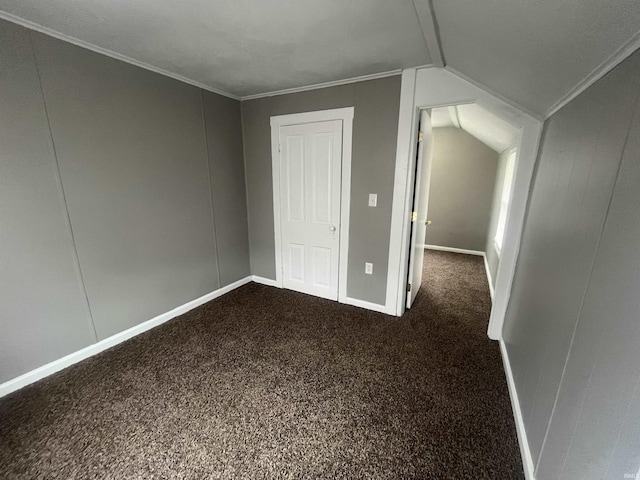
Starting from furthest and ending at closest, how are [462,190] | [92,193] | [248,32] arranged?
1. [462,190]
2. [92,193]
3. [248,32]

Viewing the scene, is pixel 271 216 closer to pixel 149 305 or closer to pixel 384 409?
pixel 149 305

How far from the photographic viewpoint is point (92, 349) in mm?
2082

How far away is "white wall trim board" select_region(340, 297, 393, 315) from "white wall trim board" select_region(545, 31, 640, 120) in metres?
2.11

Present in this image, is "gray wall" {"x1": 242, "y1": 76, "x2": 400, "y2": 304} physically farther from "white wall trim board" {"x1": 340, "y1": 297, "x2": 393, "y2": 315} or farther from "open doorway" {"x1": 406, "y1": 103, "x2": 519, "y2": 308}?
"open doorway" {"x1": 406, "y1": 103, "x2": 519, "y2": 308}

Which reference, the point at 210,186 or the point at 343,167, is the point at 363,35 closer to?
Result: the point at 343,167

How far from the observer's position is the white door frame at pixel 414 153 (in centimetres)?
201

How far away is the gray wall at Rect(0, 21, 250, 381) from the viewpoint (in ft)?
5.42

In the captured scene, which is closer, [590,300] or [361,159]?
[590,300]

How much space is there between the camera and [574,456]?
0.88 metres

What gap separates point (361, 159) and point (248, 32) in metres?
1.36

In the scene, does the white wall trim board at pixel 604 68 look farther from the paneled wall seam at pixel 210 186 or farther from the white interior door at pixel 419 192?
the paneled wall seam at pixel 210 186

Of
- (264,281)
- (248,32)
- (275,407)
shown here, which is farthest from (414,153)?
(264,281)

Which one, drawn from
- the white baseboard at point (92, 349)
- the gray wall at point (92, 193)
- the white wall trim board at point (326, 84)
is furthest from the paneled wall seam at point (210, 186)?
the white wall trim board at point (326, 84)

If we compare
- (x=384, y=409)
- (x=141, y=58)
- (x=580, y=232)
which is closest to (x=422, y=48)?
(x=580, y=232)
